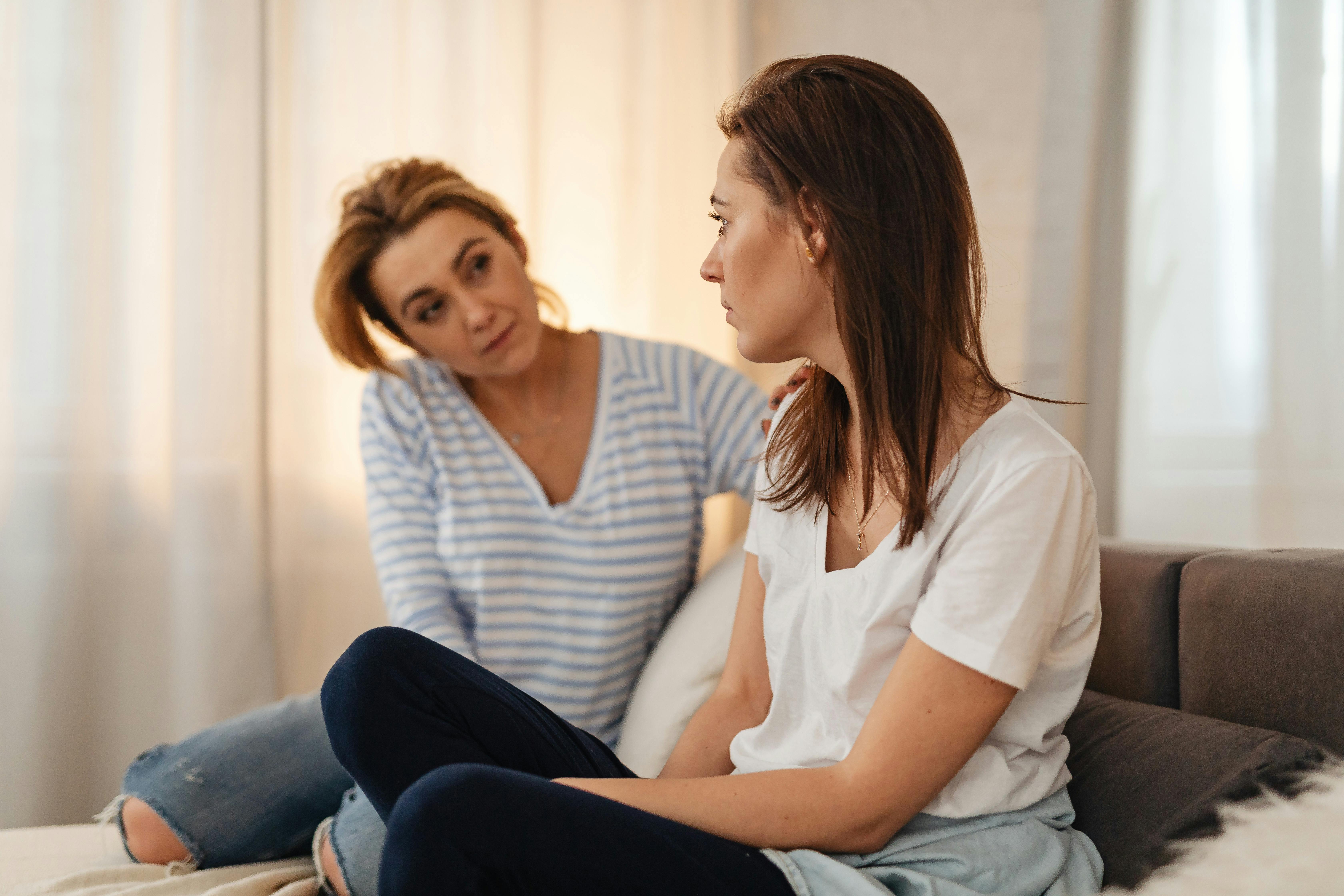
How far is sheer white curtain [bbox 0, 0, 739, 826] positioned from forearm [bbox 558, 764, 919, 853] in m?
1.40

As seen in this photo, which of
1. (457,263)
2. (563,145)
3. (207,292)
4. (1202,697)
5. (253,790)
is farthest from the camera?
(563,145)

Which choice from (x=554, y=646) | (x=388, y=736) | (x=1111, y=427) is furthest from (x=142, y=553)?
(x=1111, y=427)

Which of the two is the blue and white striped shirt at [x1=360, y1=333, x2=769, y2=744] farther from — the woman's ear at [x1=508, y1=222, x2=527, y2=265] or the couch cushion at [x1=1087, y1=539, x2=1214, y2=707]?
the couch cushion at [x1=1087, y1=539, x2=1214, y2=707]

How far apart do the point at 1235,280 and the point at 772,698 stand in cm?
96

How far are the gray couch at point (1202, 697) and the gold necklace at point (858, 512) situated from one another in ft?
1.00

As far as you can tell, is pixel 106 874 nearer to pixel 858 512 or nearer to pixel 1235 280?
pixel 858 512

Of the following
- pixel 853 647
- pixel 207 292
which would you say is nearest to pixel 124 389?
pixel 207 292

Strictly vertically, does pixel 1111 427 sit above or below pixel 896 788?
above

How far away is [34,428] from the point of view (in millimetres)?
1833

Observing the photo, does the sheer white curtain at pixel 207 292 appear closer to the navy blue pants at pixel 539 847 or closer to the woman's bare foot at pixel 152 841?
the woman's bare foot at pixel 152 841

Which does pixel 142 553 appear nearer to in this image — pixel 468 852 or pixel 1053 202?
pixel 468 852

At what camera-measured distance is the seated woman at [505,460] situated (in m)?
1.44

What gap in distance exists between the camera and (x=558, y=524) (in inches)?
58.0

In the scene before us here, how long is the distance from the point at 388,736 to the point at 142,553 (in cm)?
134
